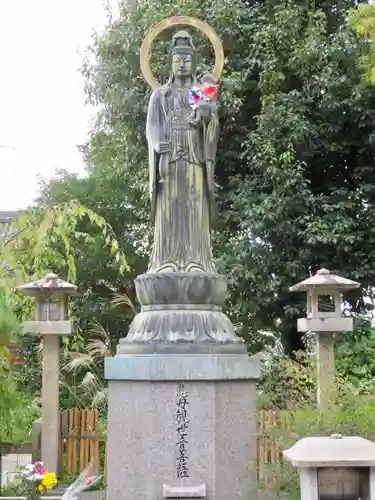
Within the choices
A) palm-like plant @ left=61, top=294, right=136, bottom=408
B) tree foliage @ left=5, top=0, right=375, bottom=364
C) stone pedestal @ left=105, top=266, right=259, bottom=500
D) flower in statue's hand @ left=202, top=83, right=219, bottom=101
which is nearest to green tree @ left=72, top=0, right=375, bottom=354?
tree foliage @ left=5, top=0, right=375, bottom=364

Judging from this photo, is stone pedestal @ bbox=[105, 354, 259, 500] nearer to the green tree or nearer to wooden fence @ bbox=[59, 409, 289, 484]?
wooden fence @ bbox=[59, 409, 289, 484]

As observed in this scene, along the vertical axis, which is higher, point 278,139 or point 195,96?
point 278,139

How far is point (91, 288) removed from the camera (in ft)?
45.8

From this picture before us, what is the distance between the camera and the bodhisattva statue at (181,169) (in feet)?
19.2

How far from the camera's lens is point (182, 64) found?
236 inches

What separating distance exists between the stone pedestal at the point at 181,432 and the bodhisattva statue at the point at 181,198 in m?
0.41

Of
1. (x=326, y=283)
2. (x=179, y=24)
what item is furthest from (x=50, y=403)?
(x=179, y=24)

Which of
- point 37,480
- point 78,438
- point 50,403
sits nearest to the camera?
point 37,480

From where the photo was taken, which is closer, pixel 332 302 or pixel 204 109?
pixel 204 109

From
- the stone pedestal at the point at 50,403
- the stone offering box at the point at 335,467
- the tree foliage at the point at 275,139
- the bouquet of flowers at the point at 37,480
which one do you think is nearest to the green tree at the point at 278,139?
the tree foliage at the point at 275,139

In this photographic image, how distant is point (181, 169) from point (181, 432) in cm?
220

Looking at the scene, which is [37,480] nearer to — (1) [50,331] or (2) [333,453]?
(2) [333,453]

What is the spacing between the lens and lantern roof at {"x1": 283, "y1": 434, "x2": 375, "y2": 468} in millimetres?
3963

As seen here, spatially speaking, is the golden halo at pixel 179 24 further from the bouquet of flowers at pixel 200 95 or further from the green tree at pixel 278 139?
the green tree at pixel 278 139
